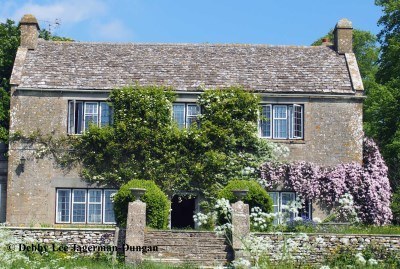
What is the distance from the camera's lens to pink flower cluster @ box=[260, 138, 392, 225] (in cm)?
3005

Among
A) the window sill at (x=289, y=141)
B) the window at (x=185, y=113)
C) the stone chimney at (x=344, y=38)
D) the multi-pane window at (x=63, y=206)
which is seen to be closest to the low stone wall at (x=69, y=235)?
the multi-pane window at (x=63, y=206)

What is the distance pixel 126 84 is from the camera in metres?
31.0

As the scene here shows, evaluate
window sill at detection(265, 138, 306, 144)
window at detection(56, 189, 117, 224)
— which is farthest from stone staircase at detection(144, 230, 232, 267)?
window sill at detection(265, 138, 306, 144)

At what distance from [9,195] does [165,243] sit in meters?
9.18

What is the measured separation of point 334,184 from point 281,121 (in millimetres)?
3285

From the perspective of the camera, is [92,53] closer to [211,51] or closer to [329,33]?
[211,51]

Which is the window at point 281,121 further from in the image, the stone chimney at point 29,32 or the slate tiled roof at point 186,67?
the stone chimney at point 29,32

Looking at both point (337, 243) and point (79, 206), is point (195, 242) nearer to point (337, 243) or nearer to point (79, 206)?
point (337, 243)

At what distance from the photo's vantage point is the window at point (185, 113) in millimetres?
30875

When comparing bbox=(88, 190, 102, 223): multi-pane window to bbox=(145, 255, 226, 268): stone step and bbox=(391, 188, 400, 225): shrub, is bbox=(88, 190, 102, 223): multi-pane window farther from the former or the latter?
bbox=(391, 188, 400, 225): shrub

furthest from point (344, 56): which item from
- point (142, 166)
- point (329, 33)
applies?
point (329, 33)

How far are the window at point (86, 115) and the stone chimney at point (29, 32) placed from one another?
3831 mm

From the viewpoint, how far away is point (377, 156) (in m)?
31.2

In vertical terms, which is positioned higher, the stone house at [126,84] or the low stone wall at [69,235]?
the stone house at [126,84]
